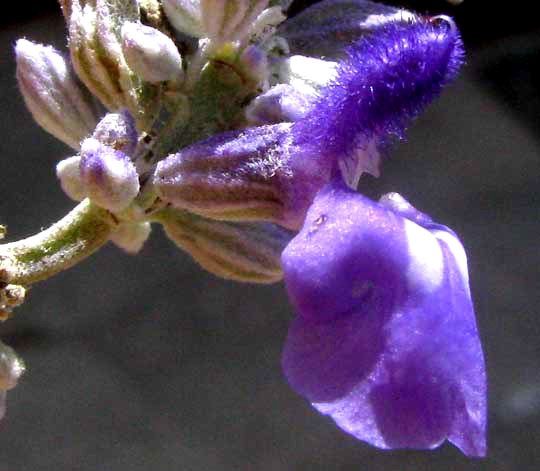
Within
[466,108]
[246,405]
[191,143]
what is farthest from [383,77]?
[466,108]

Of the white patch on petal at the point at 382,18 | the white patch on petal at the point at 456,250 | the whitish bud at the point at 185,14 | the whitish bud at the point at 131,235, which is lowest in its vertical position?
the whitish bud at the point at 131,235

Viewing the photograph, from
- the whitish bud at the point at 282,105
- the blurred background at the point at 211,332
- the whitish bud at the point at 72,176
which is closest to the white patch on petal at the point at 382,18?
the whitish bud at the point at 282,105

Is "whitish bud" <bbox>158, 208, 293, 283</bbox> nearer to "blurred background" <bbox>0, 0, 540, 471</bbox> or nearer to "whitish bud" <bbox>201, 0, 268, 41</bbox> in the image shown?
"whitish bud" <bbox>201, 0, 268, 41</bbox>

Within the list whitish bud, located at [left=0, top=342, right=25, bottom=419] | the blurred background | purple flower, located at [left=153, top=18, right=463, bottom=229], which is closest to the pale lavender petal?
purple flower, located at [left=153, top=18, right=463, bottom=229]

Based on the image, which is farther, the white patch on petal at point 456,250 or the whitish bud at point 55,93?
the whitish bud at point 55,93

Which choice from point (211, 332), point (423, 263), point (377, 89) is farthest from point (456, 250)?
point (211, 332)

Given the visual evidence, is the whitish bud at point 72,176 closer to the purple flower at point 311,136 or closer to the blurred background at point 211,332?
the purple flower at point 311,136
